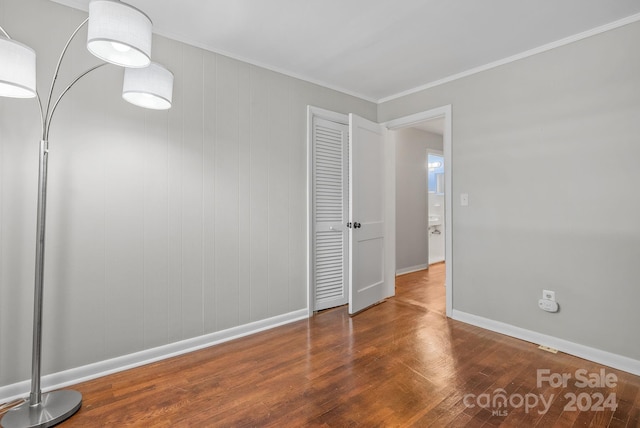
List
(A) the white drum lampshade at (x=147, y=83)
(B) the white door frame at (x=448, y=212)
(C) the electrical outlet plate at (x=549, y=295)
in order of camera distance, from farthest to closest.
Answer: (B) the white door frame at (x=448, y=212), (C) the electrical outlet plate at (x=549, y=295), (A) the white drum lampshade at (x=147, y=83)

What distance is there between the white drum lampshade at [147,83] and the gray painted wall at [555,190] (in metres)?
2.60

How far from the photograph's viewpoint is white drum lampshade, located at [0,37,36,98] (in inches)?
55.4

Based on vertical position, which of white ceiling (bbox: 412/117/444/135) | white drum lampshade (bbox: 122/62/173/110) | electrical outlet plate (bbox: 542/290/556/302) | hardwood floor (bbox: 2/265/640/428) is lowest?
hardwood floor (bbox: 2/265/640/428)

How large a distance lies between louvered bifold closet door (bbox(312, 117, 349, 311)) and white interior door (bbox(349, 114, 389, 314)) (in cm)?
26

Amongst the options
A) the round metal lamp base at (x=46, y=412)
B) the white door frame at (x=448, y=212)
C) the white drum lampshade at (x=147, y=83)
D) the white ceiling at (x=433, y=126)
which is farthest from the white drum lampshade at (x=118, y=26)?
the white ceiling at (x=433, y=126)

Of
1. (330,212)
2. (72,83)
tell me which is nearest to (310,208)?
(330,212)

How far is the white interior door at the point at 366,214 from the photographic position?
3.21 m

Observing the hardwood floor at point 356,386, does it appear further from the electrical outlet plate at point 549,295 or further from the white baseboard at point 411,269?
the white baseboard at point 411,269

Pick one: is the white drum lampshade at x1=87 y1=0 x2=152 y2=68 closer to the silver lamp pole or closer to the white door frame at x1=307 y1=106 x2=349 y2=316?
the silver lamp pole

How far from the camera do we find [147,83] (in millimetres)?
1797

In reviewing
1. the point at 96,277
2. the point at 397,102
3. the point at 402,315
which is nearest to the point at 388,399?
the point at 402,315

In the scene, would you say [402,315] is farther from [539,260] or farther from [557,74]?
[557,74]

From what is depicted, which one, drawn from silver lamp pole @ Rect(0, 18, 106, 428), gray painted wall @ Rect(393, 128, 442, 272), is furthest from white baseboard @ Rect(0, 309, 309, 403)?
gray painted wall @ Rect(393, 128, 442, 272)

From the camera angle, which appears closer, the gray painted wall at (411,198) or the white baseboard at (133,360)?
the white baseboard at (133,360)
